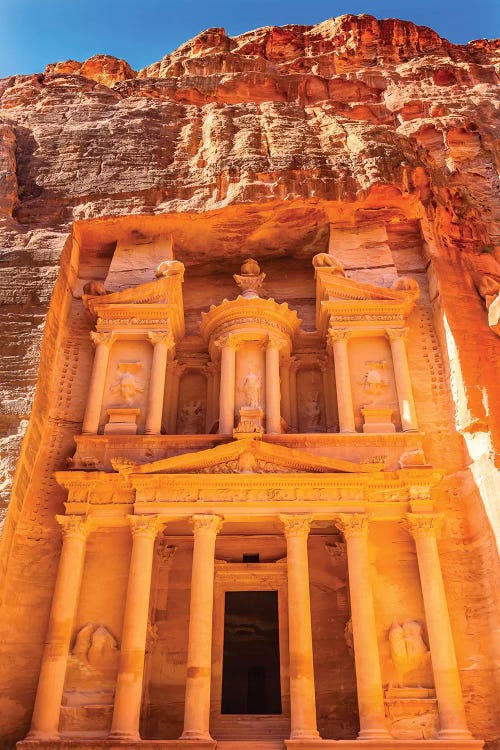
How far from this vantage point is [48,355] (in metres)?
14.2

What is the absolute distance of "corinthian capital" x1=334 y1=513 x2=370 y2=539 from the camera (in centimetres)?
1186

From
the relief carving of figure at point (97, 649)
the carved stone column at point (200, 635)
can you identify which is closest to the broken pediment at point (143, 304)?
the carved stone column at point (200, 635)

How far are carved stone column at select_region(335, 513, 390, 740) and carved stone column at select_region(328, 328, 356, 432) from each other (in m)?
2.36

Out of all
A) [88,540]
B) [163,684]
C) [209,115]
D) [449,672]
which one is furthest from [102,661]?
[209,115]

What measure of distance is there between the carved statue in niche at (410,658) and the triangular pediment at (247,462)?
3.06 meters

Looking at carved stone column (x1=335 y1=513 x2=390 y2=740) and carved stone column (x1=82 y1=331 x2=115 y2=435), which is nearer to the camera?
carved stone column (x1=335 y1=513 x2=390 y2=740)

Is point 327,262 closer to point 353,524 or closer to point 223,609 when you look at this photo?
point 353,524

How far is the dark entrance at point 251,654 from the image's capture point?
13445 millimetres

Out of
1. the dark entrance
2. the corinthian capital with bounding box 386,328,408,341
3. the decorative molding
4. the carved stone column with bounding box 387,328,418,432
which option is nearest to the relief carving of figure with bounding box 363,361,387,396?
the carved stone column with bounding box 387,328,418,432

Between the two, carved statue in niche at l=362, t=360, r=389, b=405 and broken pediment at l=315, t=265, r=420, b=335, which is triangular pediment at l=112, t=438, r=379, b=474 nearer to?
carved statue in niche at l=362, t=360, r=389, b=405

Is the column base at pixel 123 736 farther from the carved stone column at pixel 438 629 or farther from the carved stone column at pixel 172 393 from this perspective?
the carved stone column at pixel 172 393

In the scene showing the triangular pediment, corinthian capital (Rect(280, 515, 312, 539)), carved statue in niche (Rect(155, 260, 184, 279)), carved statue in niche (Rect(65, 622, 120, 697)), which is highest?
carved statue in niche (Rect(155, 260, 184, 279))

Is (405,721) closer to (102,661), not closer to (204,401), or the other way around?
(102,661)

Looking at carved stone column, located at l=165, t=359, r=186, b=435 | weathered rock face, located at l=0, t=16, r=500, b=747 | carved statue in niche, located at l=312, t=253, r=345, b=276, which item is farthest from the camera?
carved statue in niche, located at l=312, t=253, r=345, b=276
